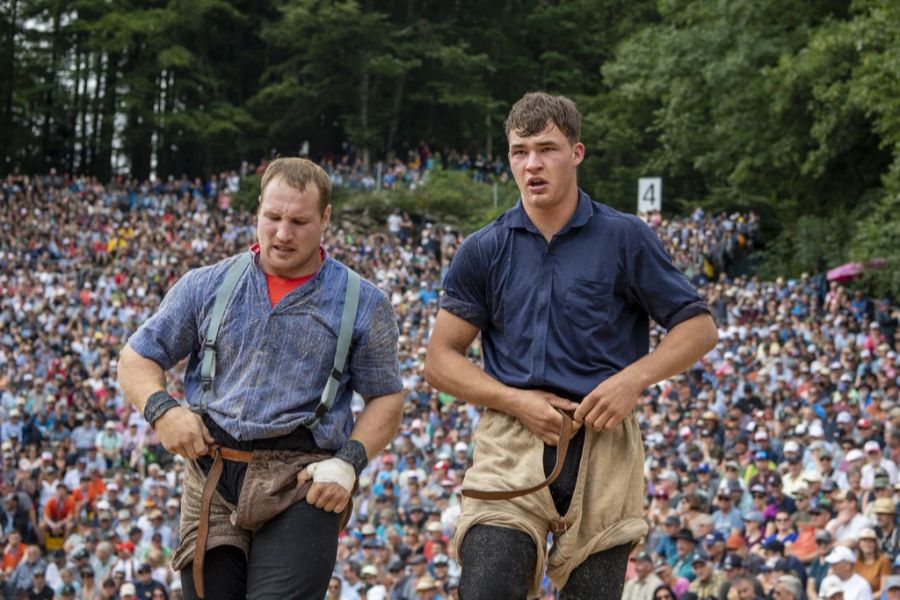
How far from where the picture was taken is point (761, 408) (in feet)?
51.3

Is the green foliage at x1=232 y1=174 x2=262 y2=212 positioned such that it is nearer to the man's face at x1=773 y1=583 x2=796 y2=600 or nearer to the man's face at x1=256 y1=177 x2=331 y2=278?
the man's face at x1=773 y1=583 x2=796 y2=600

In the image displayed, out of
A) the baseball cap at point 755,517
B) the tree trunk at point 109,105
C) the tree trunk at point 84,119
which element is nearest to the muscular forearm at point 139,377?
the baseball cap at point 755,517

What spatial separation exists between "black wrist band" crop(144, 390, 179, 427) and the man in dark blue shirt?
0.74 metres

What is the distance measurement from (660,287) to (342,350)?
0.89m

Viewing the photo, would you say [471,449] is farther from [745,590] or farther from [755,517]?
[745,590]

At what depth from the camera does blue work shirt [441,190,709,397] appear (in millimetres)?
3857

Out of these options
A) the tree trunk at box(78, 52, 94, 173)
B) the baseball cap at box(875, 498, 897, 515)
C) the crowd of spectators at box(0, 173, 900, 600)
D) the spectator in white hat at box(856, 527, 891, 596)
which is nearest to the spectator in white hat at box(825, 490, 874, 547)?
the crowd of spectators at box(0, 173, 900, 600)

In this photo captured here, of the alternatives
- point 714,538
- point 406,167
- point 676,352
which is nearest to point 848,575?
point 714,538

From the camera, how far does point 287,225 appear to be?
12.8 ft

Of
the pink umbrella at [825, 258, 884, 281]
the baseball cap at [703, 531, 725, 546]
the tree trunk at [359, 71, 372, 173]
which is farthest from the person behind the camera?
the tree trunk at [359, 71, 372, 173]

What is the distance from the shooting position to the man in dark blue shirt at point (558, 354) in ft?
12.4

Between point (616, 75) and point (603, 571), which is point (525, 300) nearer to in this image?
point (603, 571)

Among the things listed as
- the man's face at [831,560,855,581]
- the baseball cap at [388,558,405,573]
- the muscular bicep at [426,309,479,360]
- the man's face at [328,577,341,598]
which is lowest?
the man's face at [328,577,341,598]

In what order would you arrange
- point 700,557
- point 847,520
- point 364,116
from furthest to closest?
point 364,116
point 847,520
point 700,557
